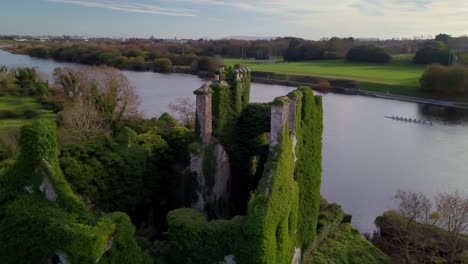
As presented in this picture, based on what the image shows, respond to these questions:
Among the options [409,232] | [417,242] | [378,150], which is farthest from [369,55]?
[417,242]

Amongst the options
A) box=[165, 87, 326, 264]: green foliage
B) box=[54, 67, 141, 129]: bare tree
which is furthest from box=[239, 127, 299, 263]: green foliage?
box=[54, 67, 141, 129]: bare tree

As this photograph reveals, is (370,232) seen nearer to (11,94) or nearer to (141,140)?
(141,140)

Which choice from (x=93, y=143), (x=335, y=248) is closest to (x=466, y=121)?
(x=335, y=248)

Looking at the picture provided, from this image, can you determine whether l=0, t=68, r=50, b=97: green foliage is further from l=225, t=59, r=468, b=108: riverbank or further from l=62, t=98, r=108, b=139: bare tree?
l=225, t=59, r=468, b=108: riverbank

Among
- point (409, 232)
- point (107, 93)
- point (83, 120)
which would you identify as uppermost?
point (107, 93)

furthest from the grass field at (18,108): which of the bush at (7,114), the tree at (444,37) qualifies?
the tree at (444,37)

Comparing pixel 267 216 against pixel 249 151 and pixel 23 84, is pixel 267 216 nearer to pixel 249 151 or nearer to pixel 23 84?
pixel 249 151
